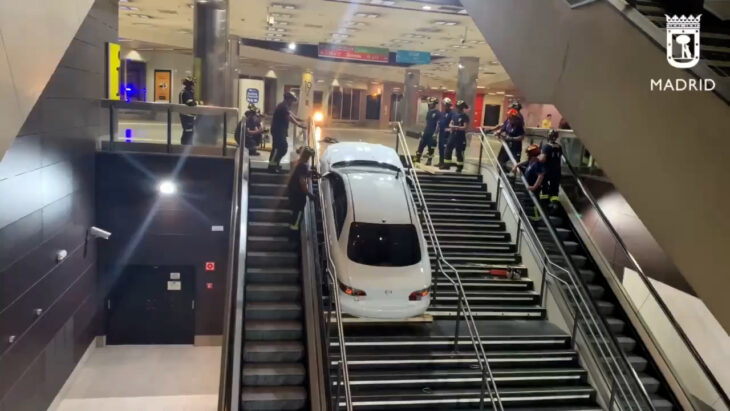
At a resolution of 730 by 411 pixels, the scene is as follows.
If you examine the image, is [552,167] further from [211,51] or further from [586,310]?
[211,51]

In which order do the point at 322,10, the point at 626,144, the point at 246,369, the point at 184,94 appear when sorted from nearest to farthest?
the point at 626,144 < the point at 246,369 < the point at 184,94 < the point at 322,10

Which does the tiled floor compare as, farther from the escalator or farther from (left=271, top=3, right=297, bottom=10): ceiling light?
(left=271, top=3, right=297, bottom=10): ceiling light

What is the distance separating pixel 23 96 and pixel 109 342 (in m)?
9.71

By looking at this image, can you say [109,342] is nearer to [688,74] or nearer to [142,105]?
[142,105]

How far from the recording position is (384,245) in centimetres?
867

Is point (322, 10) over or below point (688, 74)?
over

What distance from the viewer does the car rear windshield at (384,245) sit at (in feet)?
28.0

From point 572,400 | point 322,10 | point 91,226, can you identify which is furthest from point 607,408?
point 322,10

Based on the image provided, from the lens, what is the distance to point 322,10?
14.7 m

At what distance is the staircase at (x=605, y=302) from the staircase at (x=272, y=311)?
4561mm

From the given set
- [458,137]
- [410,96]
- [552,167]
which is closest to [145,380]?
[458,137]

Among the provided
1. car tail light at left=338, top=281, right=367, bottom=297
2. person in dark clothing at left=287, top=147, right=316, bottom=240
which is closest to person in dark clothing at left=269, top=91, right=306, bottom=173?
person in dark clothing at left=287, top=147, right=316, bottom=240

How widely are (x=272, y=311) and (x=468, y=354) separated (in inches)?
120

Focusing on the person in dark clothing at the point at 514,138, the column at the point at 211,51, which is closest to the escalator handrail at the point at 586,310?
the person in dark clothing at the point at 514,138
